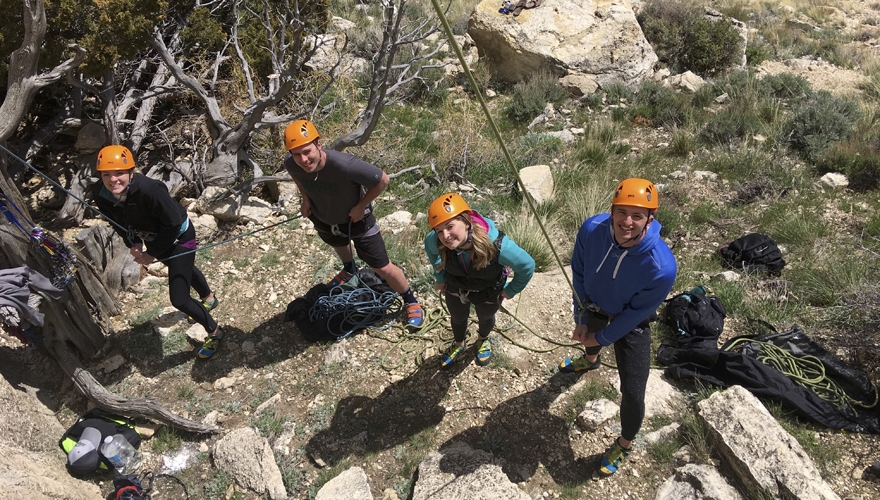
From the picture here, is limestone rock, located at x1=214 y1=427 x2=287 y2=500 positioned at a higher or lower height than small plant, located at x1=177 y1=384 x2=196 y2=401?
higher

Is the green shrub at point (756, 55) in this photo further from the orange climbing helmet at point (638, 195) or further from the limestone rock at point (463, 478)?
the limestone rock at point (463, 478)

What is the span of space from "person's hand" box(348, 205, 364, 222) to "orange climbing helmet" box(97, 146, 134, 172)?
4.79 ft

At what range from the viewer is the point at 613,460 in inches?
116

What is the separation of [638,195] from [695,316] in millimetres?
2236

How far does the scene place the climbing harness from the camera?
10.6 feet

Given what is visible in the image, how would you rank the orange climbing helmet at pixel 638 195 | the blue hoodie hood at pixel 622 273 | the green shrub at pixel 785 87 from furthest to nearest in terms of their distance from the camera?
the green shrub at pixel 785 87
the blue hoodie hood at pixel 622 273
the orange climbing helmet at pixel 638 195

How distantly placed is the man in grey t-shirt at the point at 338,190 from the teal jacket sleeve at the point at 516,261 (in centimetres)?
110

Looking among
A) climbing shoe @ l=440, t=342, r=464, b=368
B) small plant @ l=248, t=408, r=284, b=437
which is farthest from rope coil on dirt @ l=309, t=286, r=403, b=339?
small plant @ l=248, t=408, r=284, b=437

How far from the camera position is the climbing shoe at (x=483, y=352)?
376 centimetres

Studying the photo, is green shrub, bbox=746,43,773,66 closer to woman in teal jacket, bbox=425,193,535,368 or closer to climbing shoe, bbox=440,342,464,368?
climbing shoe, bbox=440,342,464,368

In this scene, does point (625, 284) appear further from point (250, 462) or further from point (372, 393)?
point (250, 462)

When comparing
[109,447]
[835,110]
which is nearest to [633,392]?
[109,447]

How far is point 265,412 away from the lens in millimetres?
3553

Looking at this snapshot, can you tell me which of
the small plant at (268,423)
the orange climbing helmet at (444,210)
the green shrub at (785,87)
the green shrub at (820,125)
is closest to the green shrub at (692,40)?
the green shrub at (785,87)
